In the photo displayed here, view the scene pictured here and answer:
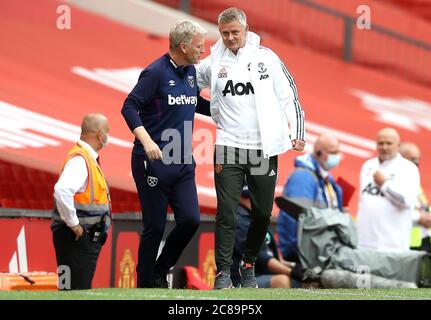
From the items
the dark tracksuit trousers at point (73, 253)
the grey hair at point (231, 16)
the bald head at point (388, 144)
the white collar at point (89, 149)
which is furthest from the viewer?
the bald head at point (388, 144)

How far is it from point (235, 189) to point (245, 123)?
1.38 ft

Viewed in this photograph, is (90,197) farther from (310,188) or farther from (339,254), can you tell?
(310,188)

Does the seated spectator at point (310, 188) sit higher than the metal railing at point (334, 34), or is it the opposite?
the metal railing at point (334, 34)

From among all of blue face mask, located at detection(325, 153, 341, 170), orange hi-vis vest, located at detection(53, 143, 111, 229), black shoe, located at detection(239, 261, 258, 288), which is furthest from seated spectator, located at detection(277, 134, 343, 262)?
orange hi-vis vest, located at detection(53, 143, 111, 229)

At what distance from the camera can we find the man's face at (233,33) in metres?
8.44

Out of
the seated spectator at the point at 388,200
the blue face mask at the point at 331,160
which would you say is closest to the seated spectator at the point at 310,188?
the blue face mask at the point at 331,160

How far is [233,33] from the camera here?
8453 millimetres

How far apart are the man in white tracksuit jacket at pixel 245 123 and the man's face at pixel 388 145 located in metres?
3.22

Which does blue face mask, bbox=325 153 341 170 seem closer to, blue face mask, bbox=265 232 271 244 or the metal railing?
blue face mask, bbox=265 232 271 244

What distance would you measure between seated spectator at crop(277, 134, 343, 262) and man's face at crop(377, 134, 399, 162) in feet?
1.33

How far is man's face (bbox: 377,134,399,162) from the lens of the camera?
11727mm

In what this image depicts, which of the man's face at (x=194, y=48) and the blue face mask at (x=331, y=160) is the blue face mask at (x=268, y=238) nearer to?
the blue face mask at (x=331, y=160)

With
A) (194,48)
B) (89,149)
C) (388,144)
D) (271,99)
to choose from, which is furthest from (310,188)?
(194,48)

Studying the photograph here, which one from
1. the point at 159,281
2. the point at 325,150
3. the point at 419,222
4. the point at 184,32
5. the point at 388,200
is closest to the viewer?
the point at 184,32
